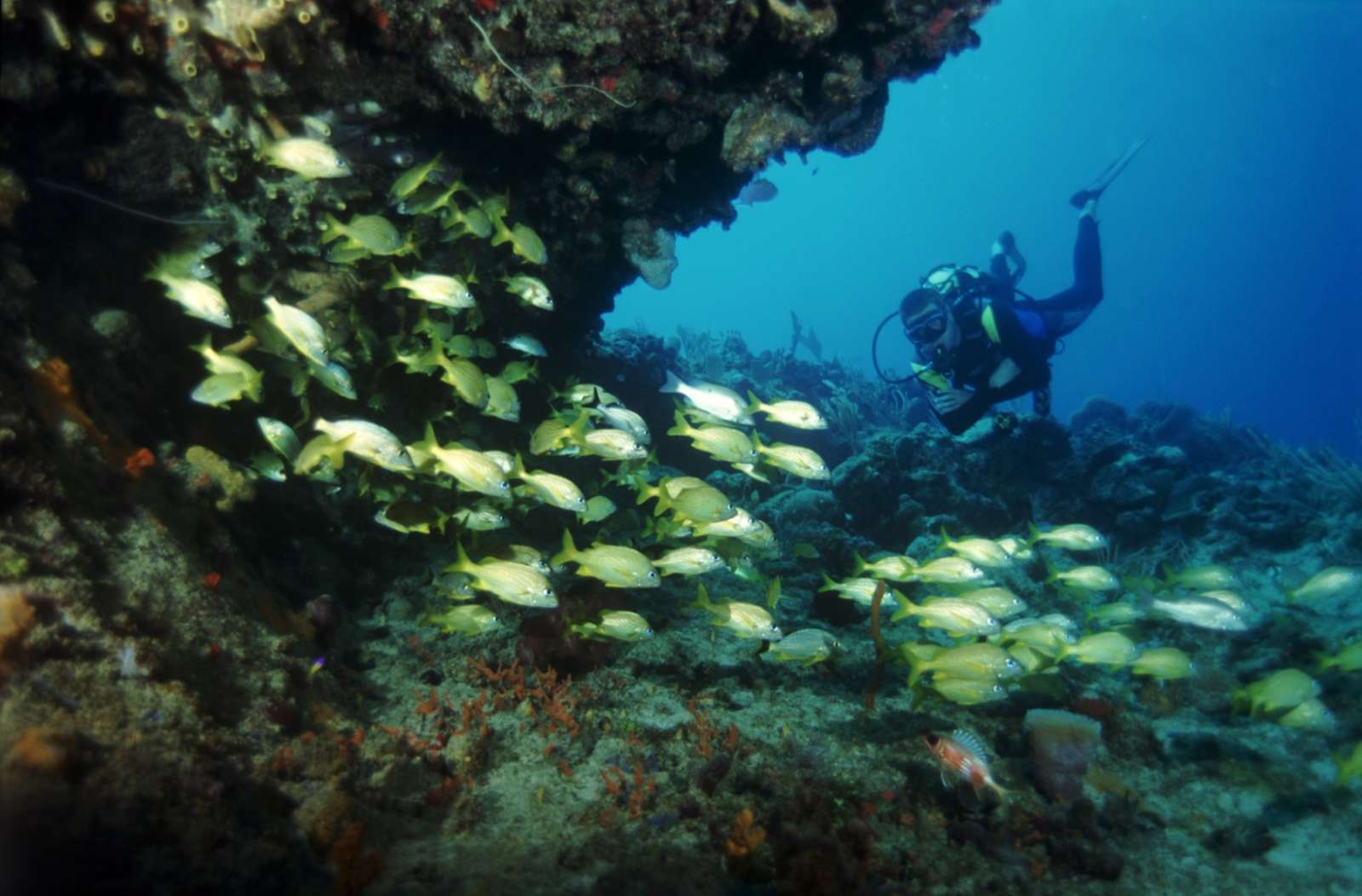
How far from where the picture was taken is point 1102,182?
14336mm

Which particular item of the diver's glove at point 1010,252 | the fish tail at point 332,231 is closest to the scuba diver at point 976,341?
the diver's glove at point 1010,252

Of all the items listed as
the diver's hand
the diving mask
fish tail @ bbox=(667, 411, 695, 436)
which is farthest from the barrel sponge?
the diving mask

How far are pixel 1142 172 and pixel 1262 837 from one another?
16349 cm

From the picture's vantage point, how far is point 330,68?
4793 millimetres

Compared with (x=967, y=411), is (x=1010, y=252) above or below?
above

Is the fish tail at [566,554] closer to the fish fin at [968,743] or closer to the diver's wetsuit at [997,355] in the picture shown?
the fish fin at [968,743]

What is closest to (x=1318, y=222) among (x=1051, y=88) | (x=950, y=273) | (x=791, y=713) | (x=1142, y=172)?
(x=1142, y=172)

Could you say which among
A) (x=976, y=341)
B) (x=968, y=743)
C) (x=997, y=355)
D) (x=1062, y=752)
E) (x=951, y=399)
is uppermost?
(x=976, y=341)

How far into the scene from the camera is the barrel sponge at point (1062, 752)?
487cm

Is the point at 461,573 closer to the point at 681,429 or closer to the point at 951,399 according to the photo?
the point at 681,429

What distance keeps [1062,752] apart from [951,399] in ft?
14.3

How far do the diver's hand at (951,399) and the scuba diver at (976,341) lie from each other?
1 centimetres

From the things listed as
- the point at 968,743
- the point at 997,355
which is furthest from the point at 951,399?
the point at 968,743

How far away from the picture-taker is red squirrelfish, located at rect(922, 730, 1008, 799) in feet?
13.4
